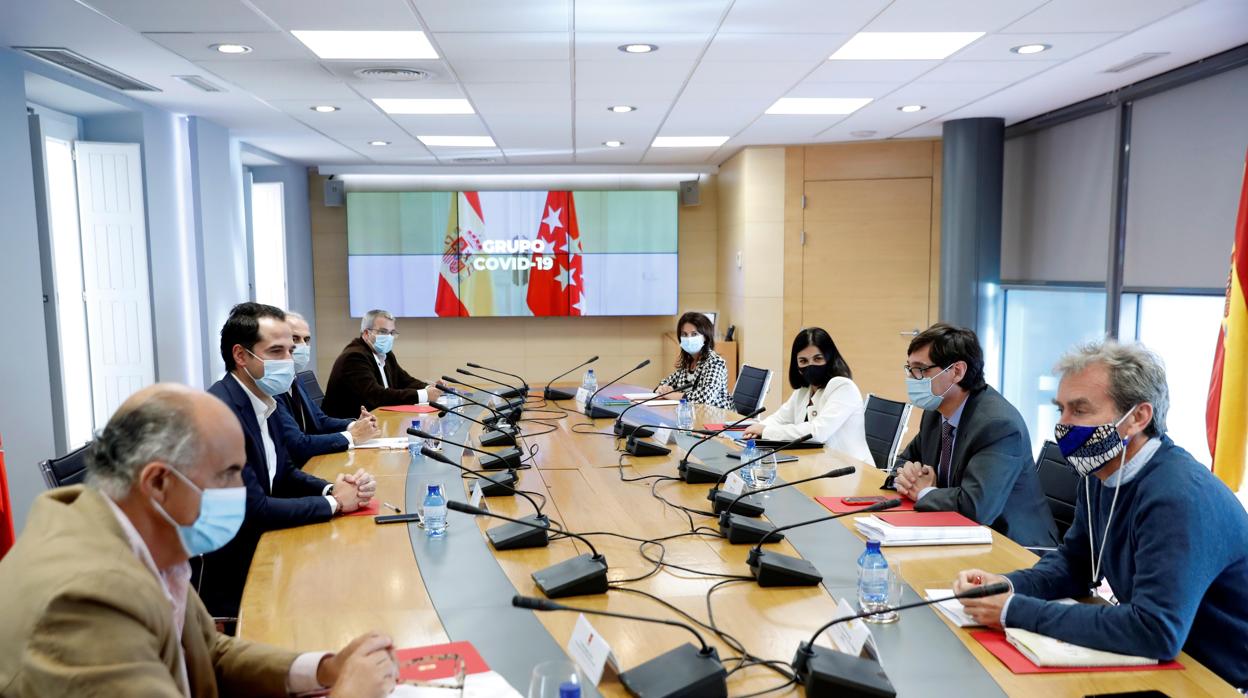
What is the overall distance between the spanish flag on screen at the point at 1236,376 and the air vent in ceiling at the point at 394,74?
4045 mm

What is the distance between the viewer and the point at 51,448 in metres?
4.55

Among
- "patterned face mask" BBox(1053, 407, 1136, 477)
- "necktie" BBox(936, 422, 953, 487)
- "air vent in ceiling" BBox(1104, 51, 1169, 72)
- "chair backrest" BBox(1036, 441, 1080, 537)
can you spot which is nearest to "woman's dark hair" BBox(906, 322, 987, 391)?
"necktie" BBox(936, 422, 953, 487)

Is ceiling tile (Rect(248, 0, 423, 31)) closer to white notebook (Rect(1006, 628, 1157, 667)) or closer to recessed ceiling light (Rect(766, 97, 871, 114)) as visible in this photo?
recessed ceiling light (Rect(766, 97, 871, 114))

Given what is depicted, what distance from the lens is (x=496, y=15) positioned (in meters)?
3.57

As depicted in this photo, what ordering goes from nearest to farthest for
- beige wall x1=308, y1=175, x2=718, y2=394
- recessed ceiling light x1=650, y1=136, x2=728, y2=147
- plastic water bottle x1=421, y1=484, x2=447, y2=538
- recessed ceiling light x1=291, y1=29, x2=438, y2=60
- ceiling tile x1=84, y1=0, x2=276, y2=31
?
plastic water bottle x1=421, y1=484, x2=447, y2=538, ceiling tile x1=84, y1=0, x2=276, y2=31, recessed ceiling light x1=291, y1=29, x2=438, y2=60, recessed ceiling light x1=650, y1=136, x2=728, y2=147, beige wall x1=308, y1=175, x2=718, y2=394

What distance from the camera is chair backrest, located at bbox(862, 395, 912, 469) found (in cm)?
416

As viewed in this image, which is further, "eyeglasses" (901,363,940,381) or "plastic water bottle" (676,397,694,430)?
"plastic water bottle" (676,397,694,430)

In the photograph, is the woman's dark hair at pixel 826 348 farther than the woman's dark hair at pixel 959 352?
Yes

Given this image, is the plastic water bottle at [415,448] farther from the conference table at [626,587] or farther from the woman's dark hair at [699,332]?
the woman's dark hair at [699,332]

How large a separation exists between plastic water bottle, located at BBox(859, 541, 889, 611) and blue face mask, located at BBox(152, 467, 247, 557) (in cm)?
137

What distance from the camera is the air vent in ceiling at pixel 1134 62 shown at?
4.37 m

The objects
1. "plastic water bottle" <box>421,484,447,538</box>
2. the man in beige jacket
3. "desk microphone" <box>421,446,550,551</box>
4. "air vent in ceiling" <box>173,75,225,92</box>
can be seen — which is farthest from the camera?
"air vent in ceiling" <box>173,75,225,92</box>

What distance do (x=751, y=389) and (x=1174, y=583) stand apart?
404 centimetres

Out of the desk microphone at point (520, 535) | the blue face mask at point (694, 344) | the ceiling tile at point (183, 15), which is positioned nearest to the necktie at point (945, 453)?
the desk microphone at point (520, 535)
